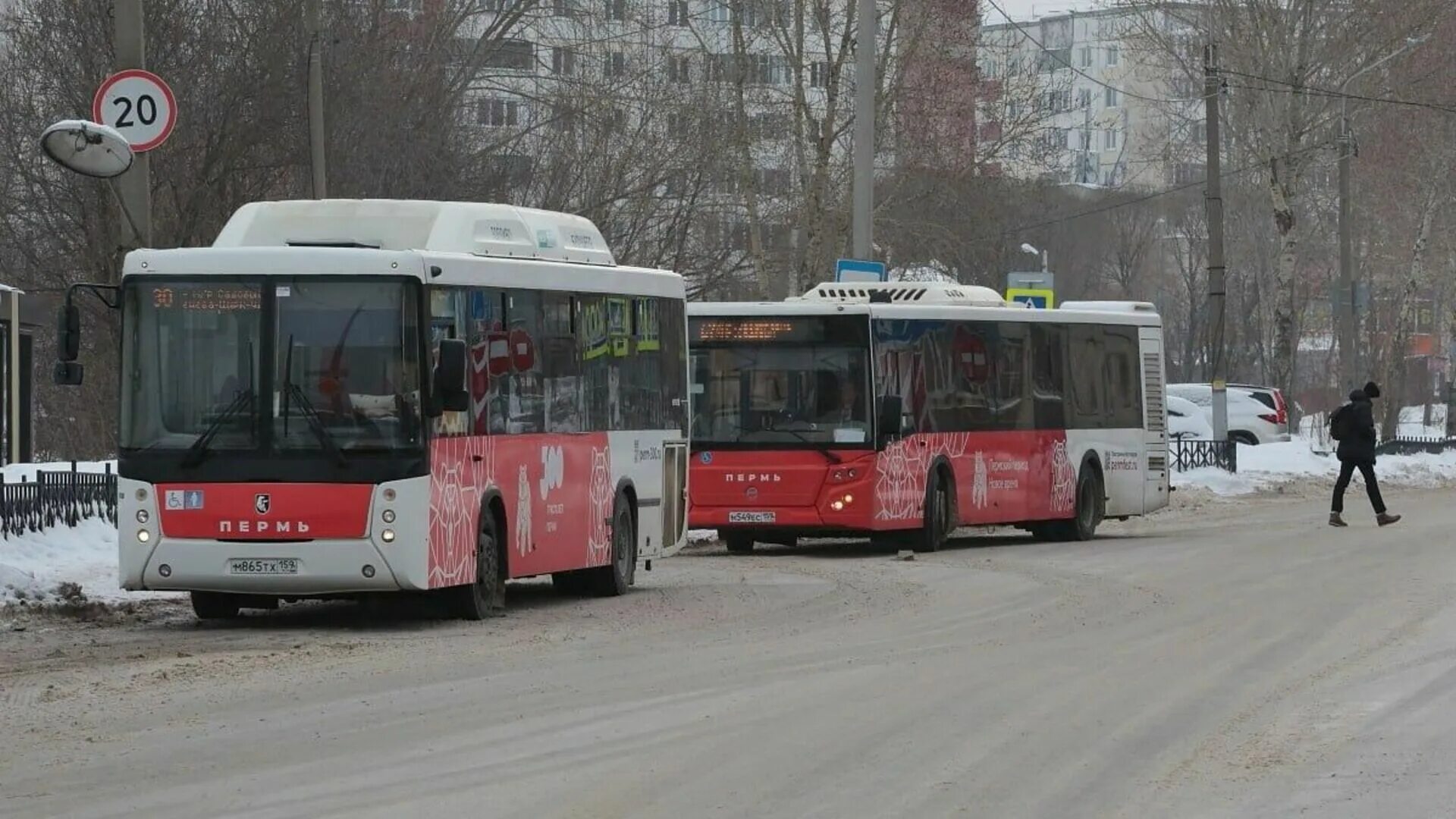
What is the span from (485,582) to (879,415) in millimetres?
8263

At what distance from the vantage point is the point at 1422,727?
11227 millimetres

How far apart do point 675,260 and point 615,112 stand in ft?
9.37

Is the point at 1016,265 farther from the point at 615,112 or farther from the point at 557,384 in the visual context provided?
the point at 557,384

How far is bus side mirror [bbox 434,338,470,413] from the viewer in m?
16.1

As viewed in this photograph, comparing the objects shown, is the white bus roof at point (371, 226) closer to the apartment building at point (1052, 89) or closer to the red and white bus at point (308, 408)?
the red and white bus at point (308, 408)

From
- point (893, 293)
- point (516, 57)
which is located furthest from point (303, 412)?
point (516, 57)

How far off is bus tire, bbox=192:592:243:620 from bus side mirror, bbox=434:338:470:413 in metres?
2.17

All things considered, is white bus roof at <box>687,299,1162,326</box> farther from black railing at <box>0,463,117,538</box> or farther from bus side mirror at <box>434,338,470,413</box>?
bus side mirror at <box>434,338,470,413</box>

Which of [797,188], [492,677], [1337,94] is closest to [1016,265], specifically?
[1337,94]

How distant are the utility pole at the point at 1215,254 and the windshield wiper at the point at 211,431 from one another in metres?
28.2

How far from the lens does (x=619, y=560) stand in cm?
1989

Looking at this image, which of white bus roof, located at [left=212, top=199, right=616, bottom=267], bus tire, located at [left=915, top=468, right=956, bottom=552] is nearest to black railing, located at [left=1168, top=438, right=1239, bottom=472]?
bus tire, located at [left=915, top=468, right=956, bottom=552]

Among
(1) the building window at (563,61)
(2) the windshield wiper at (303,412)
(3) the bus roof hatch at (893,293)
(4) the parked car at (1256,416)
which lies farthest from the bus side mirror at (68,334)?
(4) the parked car at (1256,416)

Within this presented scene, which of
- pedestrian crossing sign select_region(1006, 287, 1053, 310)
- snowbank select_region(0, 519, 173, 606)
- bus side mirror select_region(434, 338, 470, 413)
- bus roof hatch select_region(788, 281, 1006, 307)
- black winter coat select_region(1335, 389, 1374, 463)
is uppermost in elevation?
pedestrian crossing sign select_region(1006, 287, 1053, 310)
